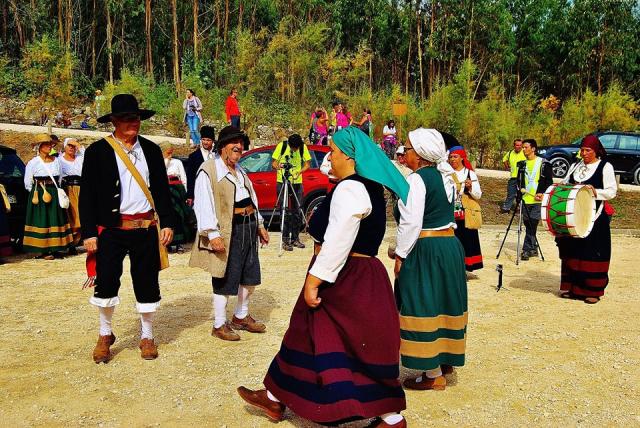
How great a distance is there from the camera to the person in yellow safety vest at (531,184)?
9750mm

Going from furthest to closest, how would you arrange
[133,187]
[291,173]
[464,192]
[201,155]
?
1. [291,173]
2. [201,155]
3. [464,192]
4. [133,187]

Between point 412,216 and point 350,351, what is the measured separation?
46.3 inches

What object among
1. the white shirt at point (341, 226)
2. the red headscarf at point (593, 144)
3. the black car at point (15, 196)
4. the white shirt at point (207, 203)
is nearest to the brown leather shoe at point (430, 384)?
the white shirt at point (341, 226)

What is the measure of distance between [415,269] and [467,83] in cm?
2167

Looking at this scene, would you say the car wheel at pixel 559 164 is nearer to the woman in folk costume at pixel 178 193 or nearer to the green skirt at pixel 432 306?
the woman in folk costume at pixel 178 193

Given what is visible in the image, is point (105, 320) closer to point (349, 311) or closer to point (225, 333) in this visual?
point (225, 333)

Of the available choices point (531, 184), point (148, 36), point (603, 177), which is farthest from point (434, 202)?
point (148, 36)

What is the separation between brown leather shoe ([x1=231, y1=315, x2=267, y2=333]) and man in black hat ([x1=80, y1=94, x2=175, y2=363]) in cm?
97

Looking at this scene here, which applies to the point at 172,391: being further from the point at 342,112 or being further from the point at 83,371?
the point at 342,112

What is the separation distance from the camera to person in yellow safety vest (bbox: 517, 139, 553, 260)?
9.75 m

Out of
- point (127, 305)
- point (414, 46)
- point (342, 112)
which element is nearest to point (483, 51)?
point (414, 46)

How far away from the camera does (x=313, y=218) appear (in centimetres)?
391

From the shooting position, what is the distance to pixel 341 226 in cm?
363

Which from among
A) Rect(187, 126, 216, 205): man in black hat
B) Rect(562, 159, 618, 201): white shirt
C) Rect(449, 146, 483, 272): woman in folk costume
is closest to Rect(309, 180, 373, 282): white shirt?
Rect(562, 159, 618, 201): white shirt
